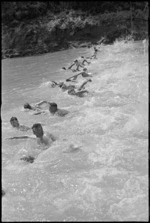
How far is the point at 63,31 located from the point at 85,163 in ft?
111

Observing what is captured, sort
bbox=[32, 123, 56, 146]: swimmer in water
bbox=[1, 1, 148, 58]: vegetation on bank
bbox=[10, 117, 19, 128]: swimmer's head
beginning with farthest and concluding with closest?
1. bbox=[1, 1, 148, 58]: vegetation on bank
2. bbox=[10, 117, 19, 128]: swimmer's head
3. bbox=[32, 123, 56, 146]: swimmer in water

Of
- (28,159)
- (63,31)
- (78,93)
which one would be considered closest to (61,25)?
(63,31)

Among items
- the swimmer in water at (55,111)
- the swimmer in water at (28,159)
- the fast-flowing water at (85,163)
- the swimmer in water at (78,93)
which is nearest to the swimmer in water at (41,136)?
the fast-flowing water at (85,163)

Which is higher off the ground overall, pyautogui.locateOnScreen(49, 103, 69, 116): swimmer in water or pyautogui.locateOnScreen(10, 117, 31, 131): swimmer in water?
pyautogui.locateOnScreen(49, 103, 69, 116): swimmer in water

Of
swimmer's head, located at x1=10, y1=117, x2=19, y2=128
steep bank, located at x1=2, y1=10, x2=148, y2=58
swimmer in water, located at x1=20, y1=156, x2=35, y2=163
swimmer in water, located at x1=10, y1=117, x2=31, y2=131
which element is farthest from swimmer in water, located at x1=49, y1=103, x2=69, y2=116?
steep bank, located at x1=2, y1=10, x2=148, y2=58

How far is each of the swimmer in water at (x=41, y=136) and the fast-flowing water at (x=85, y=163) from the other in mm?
160

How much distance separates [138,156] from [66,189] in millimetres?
1638

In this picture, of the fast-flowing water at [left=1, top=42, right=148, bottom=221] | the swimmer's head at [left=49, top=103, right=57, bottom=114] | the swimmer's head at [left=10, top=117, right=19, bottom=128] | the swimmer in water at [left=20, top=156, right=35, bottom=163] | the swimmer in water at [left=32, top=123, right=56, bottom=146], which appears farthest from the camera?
the swimmer's head at [left=49, top=103, right=57, bottom=114]

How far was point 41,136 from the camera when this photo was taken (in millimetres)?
7547

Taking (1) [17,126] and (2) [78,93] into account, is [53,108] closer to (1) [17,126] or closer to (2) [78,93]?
(1) [17,126]

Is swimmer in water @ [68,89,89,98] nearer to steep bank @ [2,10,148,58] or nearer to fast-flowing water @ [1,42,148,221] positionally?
fast-flowing water @ [1,42,148,221]

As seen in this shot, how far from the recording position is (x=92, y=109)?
9.70m

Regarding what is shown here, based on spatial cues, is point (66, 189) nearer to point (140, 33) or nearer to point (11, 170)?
point (11, 170)

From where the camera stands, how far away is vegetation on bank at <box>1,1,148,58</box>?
36844mm
